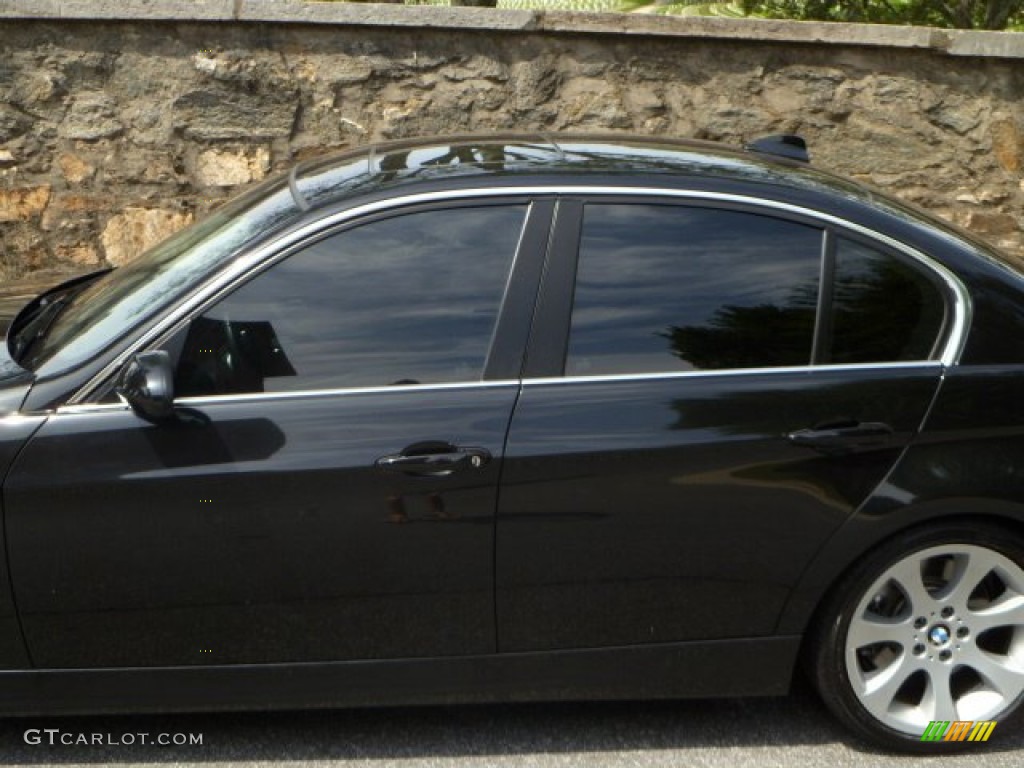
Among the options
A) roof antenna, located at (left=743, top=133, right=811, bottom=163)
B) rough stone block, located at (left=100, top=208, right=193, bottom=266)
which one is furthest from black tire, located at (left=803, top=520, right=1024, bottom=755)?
rough stone block, located at (left=100, top=208, right=193, bottom=266)

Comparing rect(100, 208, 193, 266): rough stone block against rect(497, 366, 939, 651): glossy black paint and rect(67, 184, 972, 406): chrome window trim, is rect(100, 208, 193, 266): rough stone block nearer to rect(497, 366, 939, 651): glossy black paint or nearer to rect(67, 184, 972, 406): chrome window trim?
rect(67, 184, 972, 406): chrome window trim

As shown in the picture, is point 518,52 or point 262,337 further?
point 518,52

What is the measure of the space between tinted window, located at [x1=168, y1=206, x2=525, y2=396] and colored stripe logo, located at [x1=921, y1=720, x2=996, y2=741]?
5.25ft

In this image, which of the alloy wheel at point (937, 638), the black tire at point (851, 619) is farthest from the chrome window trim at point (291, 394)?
Answer: the alloy wheel at point (937, 638)

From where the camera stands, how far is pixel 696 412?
11.7ft

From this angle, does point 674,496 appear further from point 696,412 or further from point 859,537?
point 859,537

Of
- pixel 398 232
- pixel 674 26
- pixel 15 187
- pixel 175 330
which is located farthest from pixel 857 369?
pixel 15 187

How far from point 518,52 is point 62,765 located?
183 inches

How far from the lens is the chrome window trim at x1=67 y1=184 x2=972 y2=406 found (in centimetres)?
350

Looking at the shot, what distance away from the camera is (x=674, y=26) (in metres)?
7.24

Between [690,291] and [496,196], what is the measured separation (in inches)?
22.4

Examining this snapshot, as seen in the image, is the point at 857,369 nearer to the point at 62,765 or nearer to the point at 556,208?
the point at 556,208

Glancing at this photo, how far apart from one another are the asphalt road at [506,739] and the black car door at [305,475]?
0.38 metres

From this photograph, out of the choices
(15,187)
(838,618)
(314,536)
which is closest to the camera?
(314,536)
